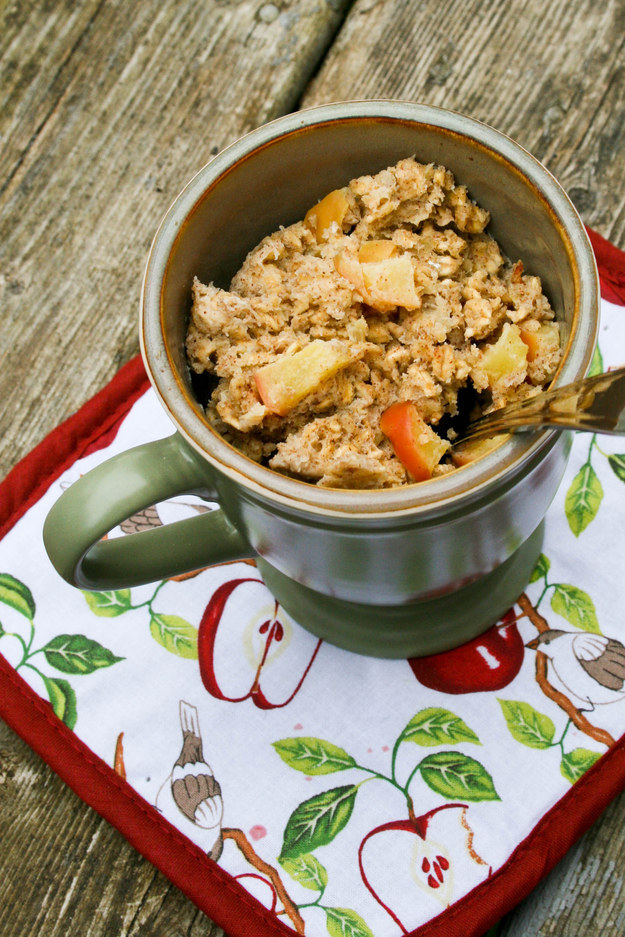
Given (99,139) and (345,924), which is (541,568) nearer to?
(345,924)

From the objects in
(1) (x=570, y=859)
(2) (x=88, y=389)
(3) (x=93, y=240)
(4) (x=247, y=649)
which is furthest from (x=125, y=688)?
(3) (x=93, y=240)

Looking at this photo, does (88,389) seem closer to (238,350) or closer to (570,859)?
(238,350)

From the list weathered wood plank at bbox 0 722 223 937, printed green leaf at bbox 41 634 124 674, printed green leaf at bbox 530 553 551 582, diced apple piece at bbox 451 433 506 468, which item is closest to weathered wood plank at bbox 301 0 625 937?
printed green leaf at bbox 530 553 551 582

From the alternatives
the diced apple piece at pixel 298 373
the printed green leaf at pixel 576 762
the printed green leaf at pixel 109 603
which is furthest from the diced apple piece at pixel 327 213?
the printed green leaf at pixel 576 762

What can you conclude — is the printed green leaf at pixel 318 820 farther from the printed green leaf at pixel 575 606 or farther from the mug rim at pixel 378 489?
the mug rim at pixel 378 489

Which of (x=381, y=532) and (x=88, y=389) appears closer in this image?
(x=381, y=532)
